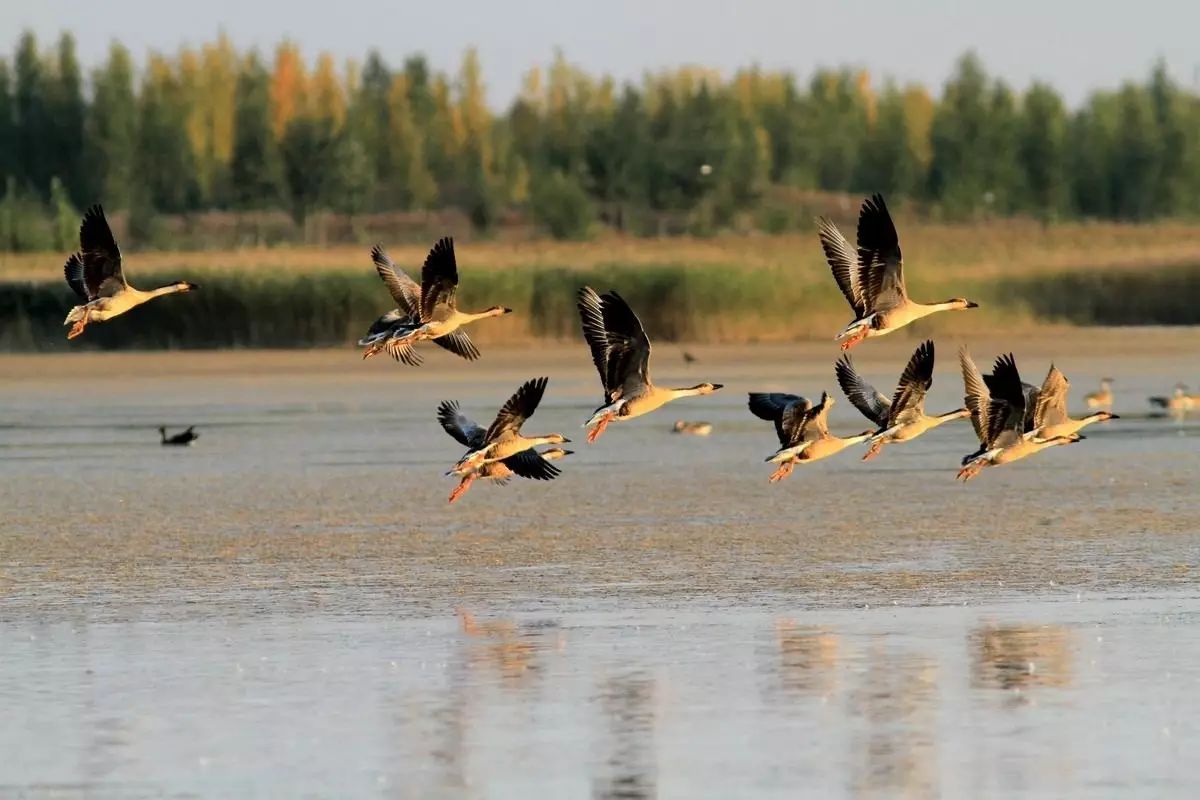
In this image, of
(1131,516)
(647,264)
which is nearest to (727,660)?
(1131,516)

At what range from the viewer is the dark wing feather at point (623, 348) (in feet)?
56.0

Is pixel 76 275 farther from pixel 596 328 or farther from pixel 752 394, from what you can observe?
pixel 752 394

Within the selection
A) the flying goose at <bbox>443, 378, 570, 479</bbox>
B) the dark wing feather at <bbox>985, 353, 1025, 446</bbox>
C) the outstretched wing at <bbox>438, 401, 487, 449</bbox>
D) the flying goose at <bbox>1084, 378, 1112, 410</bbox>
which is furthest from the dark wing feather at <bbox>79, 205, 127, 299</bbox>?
the flying goose at <bbox>1084, 378, 1112, 410</bbox>

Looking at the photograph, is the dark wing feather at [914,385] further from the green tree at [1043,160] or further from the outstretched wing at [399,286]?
the green tree at [1043,160]

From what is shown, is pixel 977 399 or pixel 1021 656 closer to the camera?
pixel 1021 656

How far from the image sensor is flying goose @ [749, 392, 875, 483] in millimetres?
18219

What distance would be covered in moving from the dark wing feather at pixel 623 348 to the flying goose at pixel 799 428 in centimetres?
127

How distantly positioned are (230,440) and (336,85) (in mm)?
128122

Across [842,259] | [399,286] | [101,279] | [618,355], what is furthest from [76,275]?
[842,259]

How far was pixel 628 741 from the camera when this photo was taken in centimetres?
1175

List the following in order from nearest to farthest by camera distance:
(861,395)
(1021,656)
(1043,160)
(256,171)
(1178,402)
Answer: (1021,656), (861,395), (1178,402), (256,171), (1043,160)

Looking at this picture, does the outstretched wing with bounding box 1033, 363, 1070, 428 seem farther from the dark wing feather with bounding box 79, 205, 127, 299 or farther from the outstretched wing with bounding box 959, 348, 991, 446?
the dark wing feather with bounding box 79, 205, 127, 299

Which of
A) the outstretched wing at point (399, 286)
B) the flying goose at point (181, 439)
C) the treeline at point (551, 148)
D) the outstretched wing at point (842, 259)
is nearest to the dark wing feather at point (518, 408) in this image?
the outstretched wing at point (399, 286)

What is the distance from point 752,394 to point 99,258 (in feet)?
15.2
